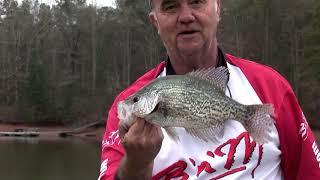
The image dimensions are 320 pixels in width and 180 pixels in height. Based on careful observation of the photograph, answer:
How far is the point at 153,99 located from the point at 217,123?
0.35 meters

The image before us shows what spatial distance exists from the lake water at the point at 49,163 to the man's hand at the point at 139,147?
1319 centimetres

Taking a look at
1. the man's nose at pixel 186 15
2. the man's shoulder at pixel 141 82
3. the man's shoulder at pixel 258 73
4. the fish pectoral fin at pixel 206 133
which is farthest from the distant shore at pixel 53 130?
the fish pectoral fin at pixel 206 133

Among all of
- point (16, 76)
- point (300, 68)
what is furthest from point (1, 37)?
point (300, 68)

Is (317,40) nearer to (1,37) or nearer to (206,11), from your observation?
(206,11)

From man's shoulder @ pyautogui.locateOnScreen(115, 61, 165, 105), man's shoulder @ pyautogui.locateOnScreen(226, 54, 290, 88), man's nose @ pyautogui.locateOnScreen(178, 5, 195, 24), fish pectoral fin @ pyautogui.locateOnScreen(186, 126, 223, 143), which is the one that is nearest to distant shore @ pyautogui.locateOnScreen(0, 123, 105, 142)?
man's shoulder @ pyautogui.locateOnScreen(115, 61, 165, 105)

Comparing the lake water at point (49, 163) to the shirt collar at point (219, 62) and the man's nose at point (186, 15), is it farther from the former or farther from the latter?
the man's nose at point (186, 15)

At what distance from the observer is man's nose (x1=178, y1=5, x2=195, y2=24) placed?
9.34ft

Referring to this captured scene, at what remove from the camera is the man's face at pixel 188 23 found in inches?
113

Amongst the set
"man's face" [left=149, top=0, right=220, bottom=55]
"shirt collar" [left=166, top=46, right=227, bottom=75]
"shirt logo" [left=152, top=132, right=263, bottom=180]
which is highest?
"man's face" [left=149, top=0, right=220, bottom=55]

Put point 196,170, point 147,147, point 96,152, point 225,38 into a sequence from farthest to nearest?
point 225,38
point 96,152
point 196,170
point 147,147

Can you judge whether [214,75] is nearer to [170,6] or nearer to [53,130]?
[170,6]

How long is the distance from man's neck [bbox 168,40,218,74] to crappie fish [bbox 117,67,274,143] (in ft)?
1.57

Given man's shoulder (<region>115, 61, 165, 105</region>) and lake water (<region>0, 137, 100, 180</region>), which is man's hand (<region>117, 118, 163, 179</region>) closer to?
man's shoulder (<region>115, 61, 165, 105</region>)

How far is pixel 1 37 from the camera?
49.5 metres
